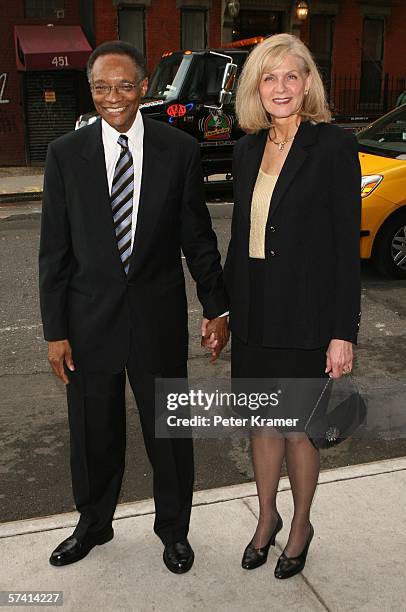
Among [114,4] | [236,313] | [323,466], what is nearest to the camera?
[236,313]

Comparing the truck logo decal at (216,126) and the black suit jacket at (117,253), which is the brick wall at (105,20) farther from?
the black suit jacket at (117,253)

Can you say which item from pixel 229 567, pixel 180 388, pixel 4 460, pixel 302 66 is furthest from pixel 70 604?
pixel 302 66

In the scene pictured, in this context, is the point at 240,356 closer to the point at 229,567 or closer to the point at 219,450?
the point at 229,567

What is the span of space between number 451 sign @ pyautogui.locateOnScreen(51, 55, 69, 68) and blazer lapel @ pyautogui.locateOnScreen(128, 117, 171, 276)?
15622 mm

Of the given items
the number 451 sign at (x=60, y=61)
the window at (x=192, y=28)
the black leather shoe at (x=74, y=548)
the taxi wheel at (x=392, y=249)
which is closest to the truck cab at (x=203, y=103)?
the number 451 sign at (x=60, y=61)

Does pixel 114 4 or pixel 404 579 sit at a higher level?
pixel 114 4

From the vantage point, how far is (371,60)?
843 inches

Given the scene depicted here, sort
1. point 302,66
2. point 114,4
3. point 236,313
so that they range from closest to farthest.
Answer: point 302,66
point 236,313
point 114,4

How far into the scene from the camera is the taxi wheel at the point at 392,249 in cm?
726

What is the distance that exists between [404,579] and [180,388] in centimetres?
115

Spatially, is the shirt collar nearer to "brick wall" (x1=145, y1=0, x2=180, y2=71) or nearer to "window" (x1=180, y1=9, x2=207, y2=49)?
"brick wall" (x1=145, y1=0, x2=180, y2=71)

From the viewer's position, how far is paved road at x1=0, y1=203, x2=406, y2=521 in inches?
147

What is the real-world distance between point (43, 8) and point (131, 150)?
17140mm

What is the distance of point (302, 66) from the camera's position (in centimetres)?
263
